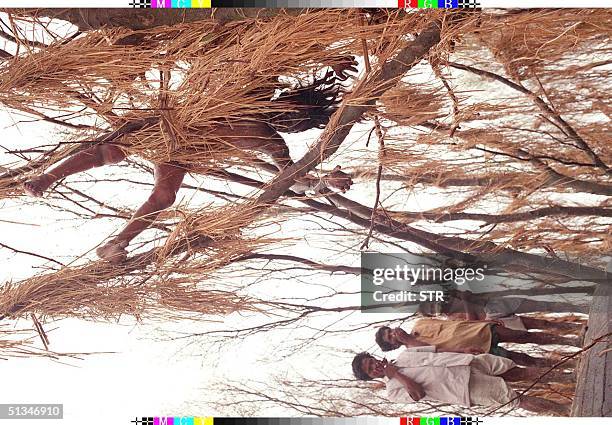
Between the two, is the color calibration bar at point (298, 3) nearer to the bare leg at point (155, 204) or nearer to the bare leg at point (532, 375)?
the bare leg at point (155, 204)

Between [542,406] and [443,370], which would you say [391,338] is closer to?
[443,370]

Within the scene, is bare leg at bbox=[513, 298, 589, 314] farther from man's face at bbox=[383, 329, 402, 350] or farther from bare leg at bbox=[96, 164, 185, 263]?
bare leg at bbox=[96, 164, 185, 263]

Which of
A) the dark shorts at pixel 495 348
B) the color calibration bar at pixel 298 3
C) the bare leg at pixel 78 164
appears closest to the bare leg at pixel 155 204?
the bare leg at pixel 78 164

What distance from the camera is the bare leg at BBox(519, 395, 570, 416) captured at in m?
2.36

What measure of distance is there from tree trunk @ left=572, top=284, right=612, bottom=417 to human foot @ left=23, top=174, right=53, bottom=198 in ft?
4.96

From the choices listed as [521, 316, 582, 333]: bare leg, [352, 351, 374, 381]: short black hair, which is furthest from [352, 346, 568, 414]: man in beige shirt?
[521, 316, 582, 333]: bare leg

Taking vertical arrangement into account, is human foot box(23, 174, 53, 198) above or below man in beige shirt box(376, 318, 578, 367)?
above

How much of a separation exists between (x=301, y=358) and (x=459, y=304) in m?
0.46

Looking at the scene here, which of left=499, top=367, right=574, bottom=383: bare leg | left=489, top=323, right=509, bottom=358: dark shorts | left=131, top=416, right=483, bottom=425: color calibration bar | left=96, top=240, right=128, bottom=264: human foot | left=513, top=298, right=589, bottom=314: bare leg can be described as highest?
left=96, top=240, right=128, bottom=264: human foot

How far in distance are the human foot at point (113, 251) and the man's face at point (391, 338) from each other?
741 mm

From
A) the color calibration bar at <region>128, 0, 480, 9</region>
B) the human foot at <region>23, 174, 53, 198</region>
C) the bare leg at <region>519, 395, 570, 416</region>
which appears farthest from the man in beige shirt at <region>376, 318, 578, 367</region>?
the human foot at <region>23, 174, 53, 198</region>

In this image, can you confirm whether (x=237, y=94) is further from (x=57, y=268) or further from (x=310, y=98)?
(x=57, y=268)

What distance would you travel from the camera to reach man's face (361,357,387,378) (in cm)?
236

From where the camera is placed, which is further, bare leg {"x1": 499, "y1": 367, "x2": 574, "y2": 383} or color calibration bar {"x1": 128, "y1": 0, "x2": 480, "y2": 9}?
bare leg {"x1": 499, "y1": 367, "x2": 574, "y2": 383}
